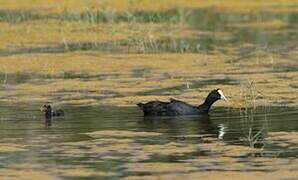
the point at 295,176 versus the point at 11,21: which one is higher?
the point at 11,21

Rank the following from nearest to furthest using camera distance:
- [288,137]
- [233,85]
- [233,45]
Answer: [288,137] < [233,85] < [233,45]

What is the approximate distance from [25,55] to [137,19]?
8.36 m

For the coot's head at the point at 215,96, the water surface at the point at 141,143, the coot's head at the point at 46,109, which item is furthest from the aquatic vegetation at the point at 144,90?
the coot's head at the point at 215,96

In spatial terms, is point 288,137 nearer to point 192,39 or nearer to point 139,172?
point 139,172

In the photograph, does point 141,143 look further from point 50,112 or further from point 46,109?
point 46,109

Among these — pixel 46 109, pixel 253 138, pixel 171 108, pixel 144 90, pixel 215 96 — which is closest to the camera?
pixel 253 138

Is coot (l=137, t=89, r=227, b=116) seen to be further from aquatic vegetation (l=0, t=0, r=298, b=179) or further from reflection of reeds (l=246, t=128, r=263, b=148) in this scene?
reflection of reeds (l=246, t=128, r=263, b=148)

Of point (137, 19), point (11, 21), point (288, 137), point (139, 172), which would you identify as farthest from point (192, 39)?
point (139, 172)

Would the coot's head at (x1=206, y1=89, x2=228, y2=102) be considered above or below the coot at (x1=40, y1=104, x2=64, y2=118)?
above

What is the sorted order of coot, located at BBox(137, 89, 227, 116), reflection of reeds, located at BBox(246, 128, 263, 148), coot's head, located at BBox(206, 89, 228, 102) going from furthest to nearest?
coot's head, located at BBox(206, 89, 228, 102)
coot, located at BBox(137, 89, 227, 116)
reflection of reeds, located at BBox(246, 128, 263, 148)

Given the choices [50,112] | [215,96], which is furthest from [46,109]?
[215,96]

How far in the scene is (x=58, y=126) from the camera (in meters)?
15.2

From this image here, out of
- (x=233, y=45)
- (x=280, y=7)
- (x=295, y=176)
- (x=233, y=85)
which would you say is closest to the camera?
(x=295, y=176)

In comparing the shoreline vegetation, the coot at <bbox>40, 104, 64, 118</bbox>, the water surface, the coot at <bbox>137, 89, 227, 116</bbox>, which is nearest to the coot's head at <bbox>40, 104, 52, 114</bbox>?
the coot at <bbox>40, 104, 64, 118</bbox>
